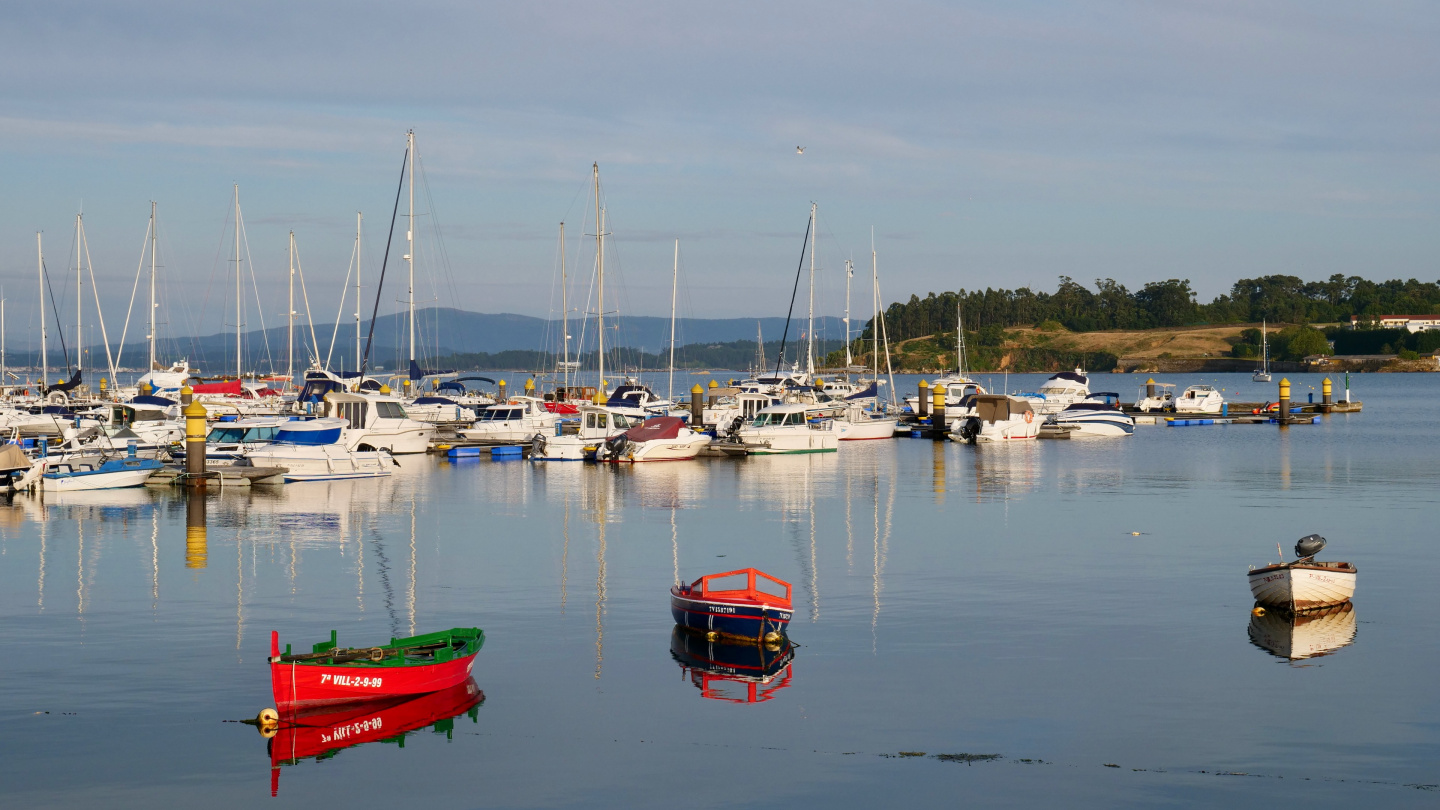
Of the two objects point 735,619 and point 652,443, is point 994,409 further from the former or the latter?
point 735,619

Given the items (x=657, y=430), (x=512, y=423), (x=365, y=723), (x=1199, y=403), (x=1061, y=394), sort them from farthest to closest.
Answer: (x=1061, y=394), (x=1199, y=403), (x=512, y=423), (x=657, y=430), (x=365, y=723)

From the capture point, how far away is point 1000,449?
230 ft

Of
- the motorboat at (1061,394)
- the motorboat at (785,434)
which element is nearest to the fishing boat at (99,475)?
the motorboat at (785,434)

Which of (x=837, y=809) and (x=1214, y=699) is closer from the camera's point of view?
(x=837, y=809)

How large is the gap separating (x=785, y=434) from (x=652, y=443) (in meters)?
7.96

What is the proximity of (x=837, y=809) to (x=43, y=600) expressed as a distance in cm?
1814

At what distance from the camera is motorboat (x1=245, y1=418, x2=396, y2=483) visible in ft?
160

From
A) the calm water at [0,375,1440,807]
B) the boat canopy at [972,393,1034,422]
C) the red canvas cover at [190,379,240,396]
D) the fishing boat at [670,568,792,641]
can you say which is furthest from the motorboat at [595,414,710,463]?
the fishing boat at [670,568,792,641]

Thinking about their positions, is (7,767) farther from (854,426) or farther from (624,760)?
(854,426)

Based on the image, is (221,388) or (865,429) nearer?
(865,429)

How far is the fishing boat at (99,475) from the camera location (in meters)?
44.1

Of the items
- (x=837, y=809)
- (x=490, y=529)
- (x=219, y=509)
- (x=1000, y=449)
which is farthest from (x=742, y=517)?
(x=1000, y=449)

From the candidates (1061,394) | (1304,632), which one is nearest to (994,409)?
(1061,394)

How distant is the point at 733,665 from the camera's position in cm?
2086
